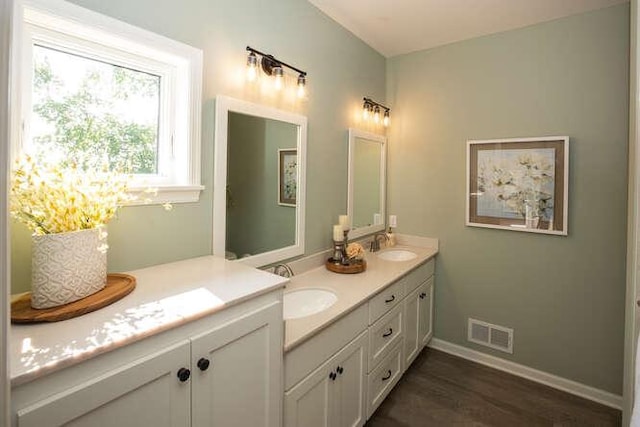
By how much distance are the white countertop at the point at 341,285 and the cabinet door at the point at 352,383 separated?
214mm

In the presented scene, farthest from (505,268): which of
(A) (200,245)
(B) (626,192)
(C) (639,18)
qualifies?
(A) (200,245)

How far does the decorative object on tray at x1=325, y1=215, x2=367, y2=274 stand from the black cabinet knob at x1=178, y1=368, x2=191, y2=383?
131 cm

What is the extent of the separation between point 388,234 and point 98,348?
8.05 ft

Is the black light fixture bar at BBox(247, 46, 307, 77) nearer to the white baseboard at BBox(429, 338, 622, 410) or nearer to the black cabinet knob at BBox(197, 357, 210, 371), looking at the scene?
the black cabinet knob at BBox(197, 357, 210, 371)

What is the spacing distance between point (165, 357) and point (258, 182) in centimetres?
109

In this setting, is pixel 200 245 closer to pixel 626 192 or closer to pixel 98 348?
pixel 98 348

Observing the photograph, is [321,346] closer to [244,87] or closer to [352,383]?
[352,383]

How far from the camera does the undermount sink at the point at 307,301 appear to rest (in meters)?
1.69

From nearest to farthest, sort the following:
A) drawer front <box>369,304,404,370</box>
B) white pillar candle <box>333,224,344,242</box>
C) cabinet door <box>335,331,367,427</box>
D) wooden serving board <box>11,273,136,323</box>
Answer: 1. wooden serving board <box>11,273,136,323</box>
2. cabinet door <box>335,331,367,427</box>
3. drawer front <box>369,304,404,370</box>
4. white pillar candle <box>333,224,344,242</box>

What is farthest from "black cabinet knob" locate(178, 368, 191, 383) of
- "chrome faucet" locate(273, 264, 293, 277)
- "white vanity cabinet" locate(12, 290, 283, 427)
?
"chrome faucet" locate(273, 264, 293, 277)

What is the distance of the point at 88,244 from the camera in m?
0.94

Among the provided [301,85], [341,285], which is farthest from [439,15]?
[341,285]

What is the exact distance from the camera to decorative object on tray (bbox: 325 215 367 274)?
2.07 metres

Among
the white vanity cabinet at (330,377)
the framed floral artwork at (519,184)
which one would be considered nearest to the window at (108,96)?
the white vanity cabinet at (330,377)
